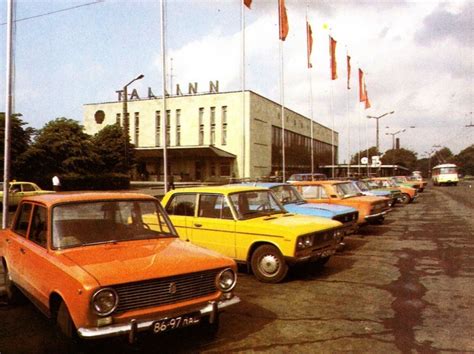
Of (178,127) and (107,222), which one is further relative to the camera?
(178,127)

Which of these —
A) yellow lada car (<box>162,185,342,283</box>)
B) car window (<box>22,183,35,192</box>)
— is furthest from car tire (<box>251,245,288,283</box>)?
car window (<box>22,183,35,192</box>)

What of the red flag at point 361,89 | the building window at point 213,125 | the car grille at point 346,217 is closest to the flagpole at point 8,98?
the car grille at point 346,217

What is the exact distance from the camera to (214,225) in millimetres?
7242

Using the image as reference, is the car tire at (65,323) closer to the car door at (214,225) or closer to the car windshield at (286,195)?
the car door at (214,225)

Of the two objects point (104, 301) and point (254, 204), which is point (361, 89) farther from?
point (104, 301)

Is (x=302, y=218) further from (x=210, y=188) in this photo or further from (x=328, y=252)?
(x=210, y=188)

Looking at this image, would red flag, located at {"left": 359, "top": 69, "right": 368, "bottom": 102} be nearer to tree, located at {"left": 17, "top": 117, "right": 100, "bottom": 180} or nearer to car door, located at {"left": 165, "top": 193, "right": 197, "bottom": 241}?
tree, located at {"left": 17, "top": 117, "right": 100, "bottom": 180}

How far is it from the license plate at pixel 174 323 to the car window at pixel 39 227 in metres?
1.67

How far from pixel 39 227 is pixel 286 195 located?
6.56 meters

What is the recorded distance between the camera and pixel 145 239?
4.83 m

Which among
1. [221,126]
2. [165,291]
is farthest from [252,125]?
[165,291]

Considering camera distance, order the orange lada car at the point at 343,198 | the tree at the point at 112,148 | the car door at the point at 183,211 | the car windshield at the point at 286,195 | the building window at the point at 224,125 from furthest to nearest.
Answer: the building window at the point at 224,125, the tree at the point at 112,148, the orange lada car at the point at 343,198, the car windshield at the point at 286,195, the car door at the point at 183,211

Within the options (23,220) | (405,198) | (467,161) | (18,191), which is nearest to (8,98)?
(23,220)

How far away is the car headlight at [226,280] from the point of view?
426cm
